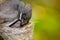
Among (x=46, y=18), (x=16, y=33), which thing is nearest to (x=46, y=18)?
(x=46, y=18)

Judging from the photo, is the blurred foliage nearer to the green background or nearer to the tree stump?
the green background

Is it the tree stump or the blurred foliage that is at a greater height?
the tree stump

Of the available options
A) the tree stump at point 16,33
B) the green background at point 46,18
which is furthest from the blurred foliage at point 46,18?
the tree stump at point 16,33

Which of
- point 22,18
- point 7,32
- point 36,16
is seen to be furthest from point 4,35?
point 36,16

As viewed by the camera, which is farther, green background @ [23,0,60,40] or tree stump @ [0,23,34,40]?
green background @ [23,0,60,40]

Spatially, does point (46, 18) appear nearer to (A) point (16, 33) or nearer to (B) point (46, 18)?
(B) point (46, 18)

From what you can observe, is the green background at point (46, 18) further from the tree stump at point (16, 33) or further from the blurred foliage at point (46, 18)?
the tree stump at point (16, 33)

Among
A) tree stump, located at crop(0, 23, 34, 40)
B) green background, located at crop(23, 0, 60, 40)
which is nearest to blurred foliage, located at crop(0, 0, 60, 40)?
green background, located at crop(23, 0, 60, 40)

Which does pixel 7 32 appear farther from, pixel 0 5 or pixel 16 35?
pixel 0 5
